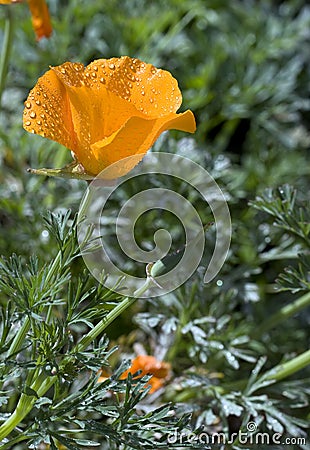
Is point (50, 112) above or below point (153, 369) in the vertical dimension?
above

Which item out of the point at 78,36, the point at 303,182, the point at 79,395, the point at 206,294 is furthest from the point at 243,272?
the point at 78,36

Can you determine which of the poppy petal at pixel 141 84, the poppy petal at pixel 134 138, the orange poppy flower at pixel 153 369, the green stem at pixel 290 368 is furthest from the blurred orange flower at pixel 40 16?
the green stem at pixel 290 368

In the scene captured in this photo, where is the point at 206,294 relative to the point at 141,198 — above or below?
below

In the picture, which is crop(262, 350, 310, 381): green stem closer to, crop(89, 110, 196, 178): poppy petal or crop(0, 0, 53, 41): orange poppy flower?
crop(89, 110, 196, 178): poppy petal

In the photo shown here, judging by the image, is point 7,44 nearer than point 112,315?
No

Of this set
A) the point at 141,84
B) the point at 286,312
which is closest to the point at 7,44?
the point at 141,84

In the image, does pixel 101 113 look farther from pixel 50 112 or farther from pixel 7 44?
pixel 7 44

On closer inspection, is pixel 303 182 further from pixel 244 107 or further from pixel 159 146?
pixel 159 146
